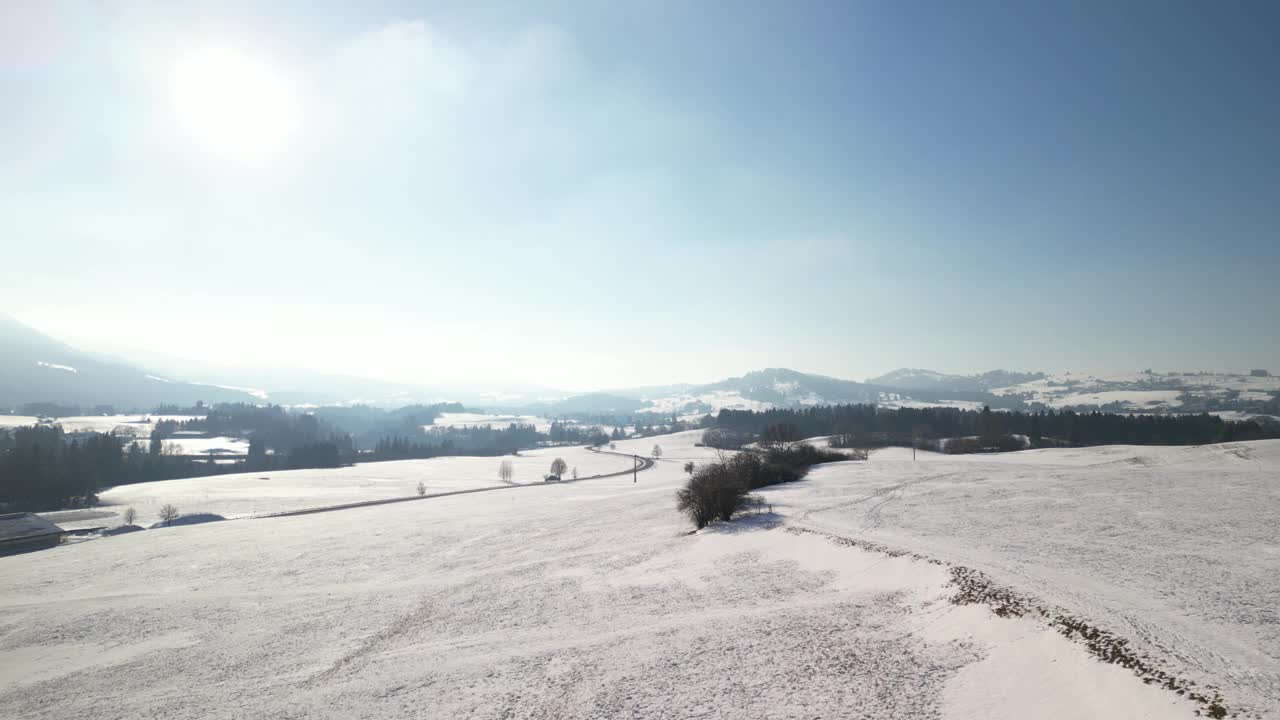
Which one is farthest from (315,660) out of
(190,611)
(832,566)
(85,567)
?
(85,567)

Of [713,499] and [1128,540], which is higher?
[713,499]

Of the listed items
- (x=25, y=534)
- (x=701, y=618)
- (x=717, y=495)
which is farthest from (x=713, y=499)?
(x=25, y=534)

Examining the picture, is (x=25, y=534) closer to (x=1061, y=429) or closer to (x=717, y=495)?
(x=717, y=495)

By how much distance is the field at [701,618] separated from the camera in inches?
560

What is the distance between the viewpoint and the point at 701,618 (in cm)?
2027

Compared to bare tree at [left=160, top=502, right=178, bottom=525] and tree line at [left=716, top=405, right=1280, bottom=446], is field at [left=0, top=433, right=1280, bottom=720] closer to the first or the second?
bare tree at [left=160, top=502, right=178, bottom=525]

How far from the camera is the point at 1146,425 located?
131 meters

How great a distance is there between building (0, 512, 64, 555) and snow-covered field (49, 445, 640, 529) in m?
17.2

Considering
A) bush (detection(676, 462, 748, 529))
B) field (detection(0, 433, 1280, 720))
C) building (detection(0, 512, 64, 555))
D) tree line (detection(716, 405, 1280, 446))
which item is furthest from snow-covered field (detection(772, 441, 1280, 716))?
tree line (detection(716, 405, 1280, 446))

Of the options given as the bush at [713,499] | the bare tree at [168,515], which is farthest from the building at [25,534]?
the bush at [713,499]

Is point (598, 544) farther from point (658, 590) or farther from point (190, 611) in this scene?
point (190, 611)

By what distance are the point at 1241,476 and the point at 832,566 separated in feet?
119

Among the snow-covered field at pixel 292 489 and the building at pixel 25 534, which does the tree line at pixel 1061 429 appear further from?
the building at pixel 25 534

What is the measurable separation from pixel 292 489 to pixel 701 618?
11517cm
